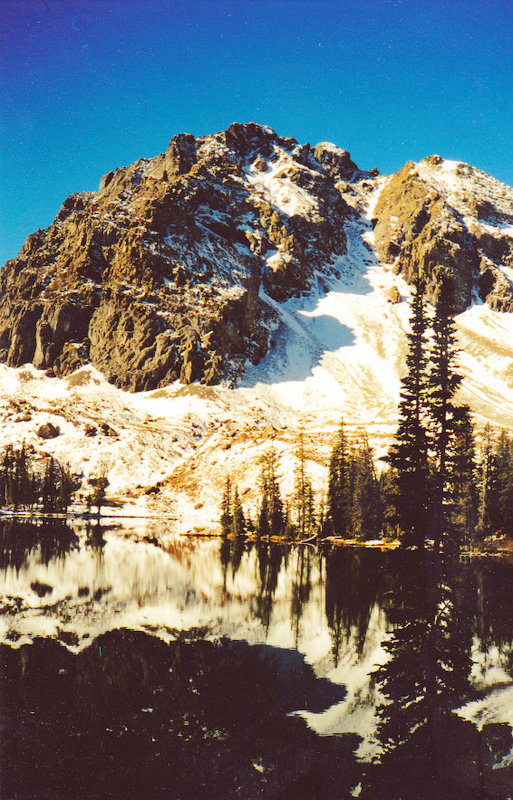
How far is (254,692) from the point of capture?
1695 cm

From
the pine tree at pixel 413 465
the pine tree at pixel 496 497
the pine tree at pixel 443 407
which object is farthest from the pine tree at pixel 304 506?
the pine tree at pixel 443 407

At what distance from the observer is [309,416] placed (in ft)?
501

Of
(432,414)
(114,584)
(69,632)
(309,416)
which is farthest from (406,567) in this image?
(309,416)

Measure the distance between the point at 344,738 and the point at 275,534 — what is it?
2403 inches

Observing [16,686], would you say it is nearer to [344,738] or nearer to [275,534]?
[344,738]

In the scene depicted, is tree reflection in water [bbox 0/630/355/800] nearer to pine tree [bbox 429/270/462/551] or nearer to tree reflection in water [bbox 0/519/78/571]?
pine tree [bbox 429/270/462/551]

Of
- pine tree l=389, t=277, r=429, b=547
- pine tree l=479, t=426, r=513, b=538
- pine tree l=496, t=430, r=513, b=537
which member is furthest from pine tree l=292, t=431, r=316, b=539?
pine tree l=389, t=277, r=429, b=547

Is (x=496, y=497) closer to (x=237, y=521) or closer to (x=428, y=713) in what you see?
(x=237, y=521)

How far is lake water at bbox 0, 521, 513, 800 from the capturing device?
37.8 feet

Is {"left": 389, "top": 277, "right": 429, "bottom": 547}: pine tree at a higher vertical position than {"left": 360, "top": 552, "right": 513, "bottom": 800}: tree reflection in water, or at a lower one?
higher

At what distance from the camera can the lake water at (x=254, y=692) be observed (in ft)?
37.8

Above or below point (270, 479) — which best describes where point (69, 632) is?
below

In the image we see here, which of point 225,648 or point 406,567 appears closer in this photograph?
point 225,648

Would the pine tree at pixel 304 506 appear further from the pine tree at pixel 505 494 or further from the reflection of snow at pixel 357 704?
the reflection of snow at pixel 357 704
